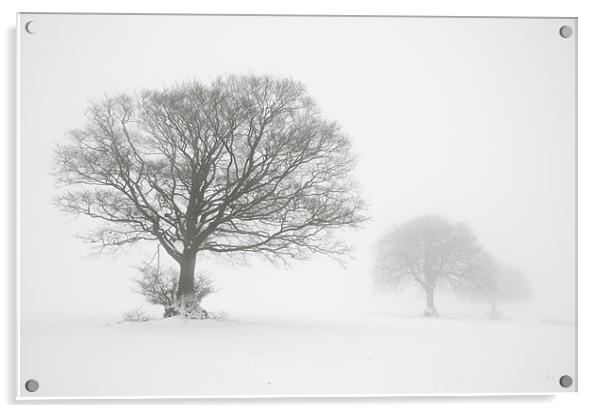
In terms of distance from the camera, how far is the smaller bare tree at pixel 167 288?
810 cm

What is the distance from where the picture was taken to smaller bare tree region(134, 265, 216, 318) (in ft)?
26.6

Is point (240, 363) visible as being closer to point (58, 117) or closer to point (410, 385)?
point (410, 385)

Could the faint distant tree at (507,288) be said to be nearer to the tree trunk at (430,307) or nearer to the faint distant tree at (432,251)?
the faint distant tree at (432,251)

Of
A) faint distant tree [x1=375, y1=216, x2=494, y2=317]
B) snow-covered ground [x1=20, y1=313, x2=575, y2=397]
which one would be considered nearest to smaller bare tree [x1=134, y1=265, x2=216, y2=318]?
snow-covered ground [x1=20, y1=313, x2=575, y2=397]

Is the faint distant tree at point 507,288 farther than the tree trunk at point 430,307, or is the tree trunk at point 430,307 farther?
the tree trunk at point 430,307

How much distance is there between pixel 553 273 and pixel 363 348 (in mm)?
3154

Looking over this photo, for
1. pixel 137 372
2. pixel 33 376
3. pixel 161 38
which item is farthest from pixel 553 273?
pixel 33 376

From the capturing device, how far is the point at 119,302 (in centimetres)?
779

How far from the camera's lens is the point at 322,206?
28.0 ft

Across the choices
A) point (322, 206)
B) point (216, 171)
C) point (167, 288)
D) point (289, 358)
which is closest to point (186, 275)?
point (167, 288)

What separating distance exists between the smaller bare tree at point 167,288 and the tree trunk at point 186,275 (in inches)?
2.5

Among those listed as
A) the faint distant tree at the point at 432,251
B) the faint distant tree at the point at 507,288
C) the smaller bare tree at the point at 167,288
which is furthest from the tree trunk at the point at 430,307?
the smaller bare tree at the point at 167,288

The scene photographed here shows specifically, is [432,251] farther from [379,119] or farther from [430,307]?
[379,119]

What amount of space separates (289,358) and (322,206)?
2516 mm
